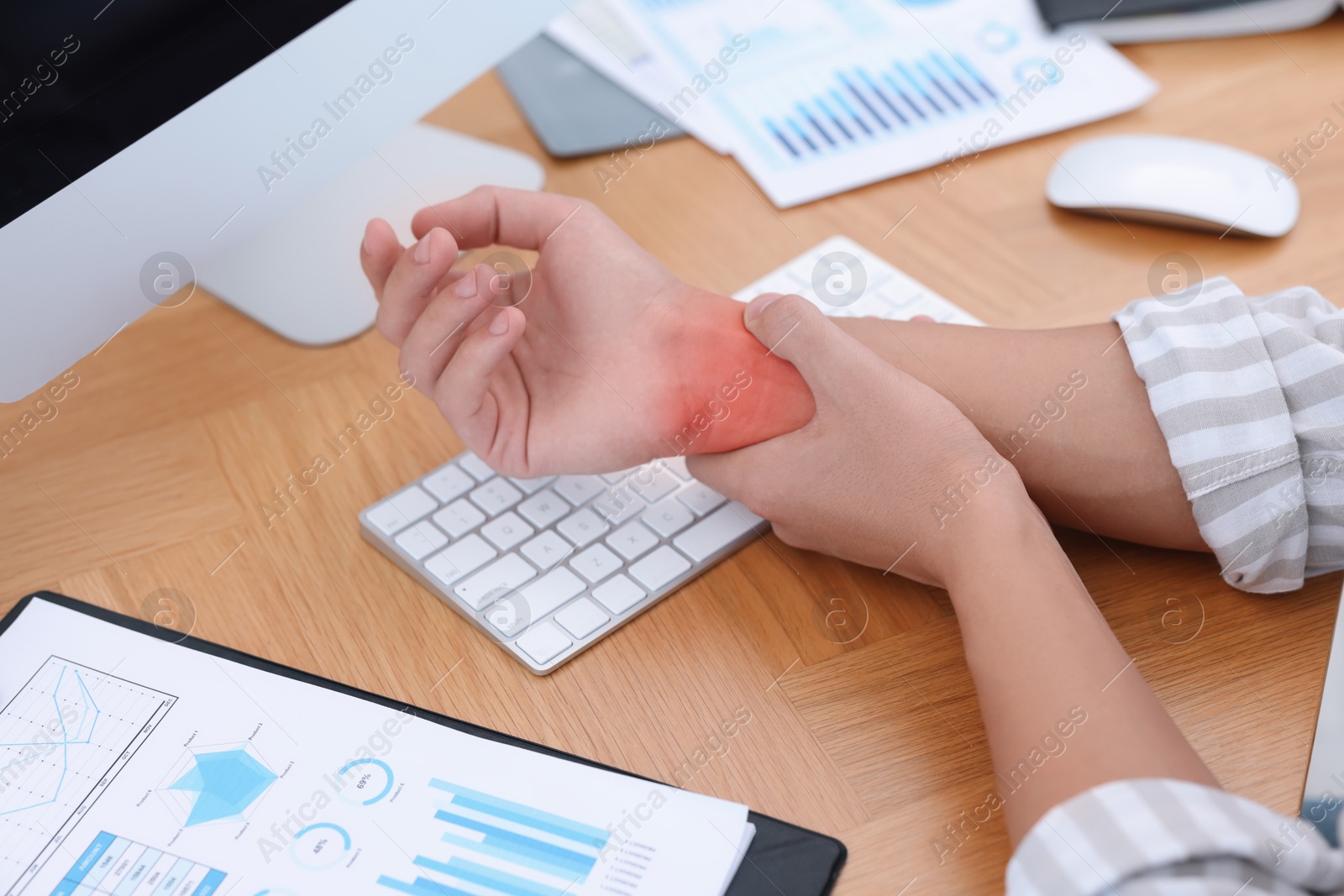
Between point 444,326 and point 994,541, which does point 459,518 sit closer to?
point 444,326

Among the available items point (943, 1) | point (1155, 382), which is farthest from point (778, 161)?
point (1155, 382)

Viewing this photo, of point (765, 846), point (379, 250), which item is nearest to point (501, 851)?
point (765, 846)

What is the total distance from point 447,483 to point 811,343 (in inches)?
9.5

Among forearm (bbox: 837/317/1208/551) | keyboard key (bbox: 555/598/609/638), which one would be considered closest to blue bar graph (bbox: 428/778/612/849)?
keyboard key (bbox: 555/598/609/638)

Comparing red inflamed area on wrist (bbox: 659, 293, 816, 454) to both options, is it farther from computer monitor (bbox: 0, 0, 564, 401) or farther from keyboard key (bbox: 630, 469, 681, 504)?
computer monitor (bbox: 0, 0, 564, 401)

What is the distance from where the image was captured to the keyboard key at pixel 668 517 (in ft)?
2.04

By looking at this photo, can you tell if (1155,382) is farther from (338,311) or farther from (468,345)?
(338,311)

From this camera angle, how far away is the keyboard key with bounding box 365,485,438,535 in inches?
24.2

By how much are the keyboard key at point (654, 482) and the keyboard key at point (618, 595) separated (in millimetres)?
67

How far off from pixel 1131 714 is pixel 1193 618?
0.13 m

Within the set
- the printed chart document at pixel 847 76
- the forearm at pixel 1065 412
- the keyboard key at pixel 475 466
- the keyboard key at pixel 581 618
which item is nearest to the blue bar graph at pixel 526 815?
the keyboard key at pixel 581 618

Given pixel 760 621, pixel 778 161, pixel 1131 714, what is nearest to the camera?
pixel 1131 714

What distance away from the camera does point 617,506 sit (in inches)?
25.0

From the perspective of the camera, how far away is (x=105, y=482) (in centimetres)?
67
